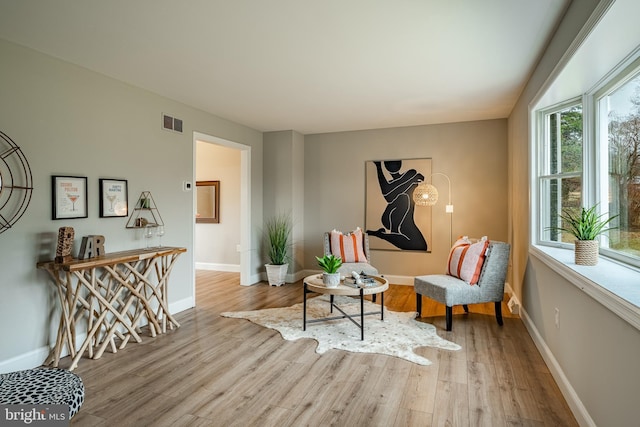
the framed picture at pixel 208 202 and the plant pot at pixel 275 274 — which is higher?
the framed picture at pixel 208 202

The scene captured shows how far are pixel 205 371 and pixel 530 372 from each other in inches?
94.1

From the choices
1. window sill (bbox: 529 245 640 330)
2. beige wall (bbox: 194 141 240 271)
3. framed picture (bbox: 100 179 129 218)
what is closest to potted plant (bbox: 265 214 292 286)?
beige wall (bbox: 194 141 240 271)

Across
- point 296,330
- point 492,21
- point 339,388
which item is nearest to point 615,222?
point 492,21

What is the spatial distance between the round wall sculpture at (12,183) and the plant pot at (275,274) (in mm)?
3287

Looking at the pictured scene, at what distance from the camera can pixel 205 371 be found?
2.75 metres

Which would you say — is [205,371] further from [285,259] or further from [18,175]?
[285,259]

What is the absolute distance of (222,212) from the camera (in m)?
6.91

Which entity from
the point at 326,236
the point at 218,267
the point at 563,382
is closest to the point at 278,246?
the point at 326,236

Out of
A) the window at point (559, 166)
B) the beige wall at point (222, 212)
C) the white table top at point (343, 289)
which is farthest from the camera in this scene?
the beige wall at point (222, 212)

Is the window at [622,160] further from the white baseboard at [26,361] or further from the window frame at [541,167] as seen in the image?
the white baseboard at [26,361]

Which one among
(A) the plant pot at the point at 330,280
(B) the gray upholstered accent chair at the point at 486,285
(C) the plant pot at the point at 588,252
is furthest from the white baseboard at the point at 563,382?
(A) the plant pot at the point at 330,280

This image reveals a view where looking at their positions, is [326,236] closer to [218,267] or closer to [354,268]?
[354,268]

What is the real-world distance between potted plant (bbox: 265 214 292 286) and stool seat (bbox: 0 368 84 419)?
12.8ft

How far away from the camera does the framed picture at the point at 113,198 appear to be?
134 inches
